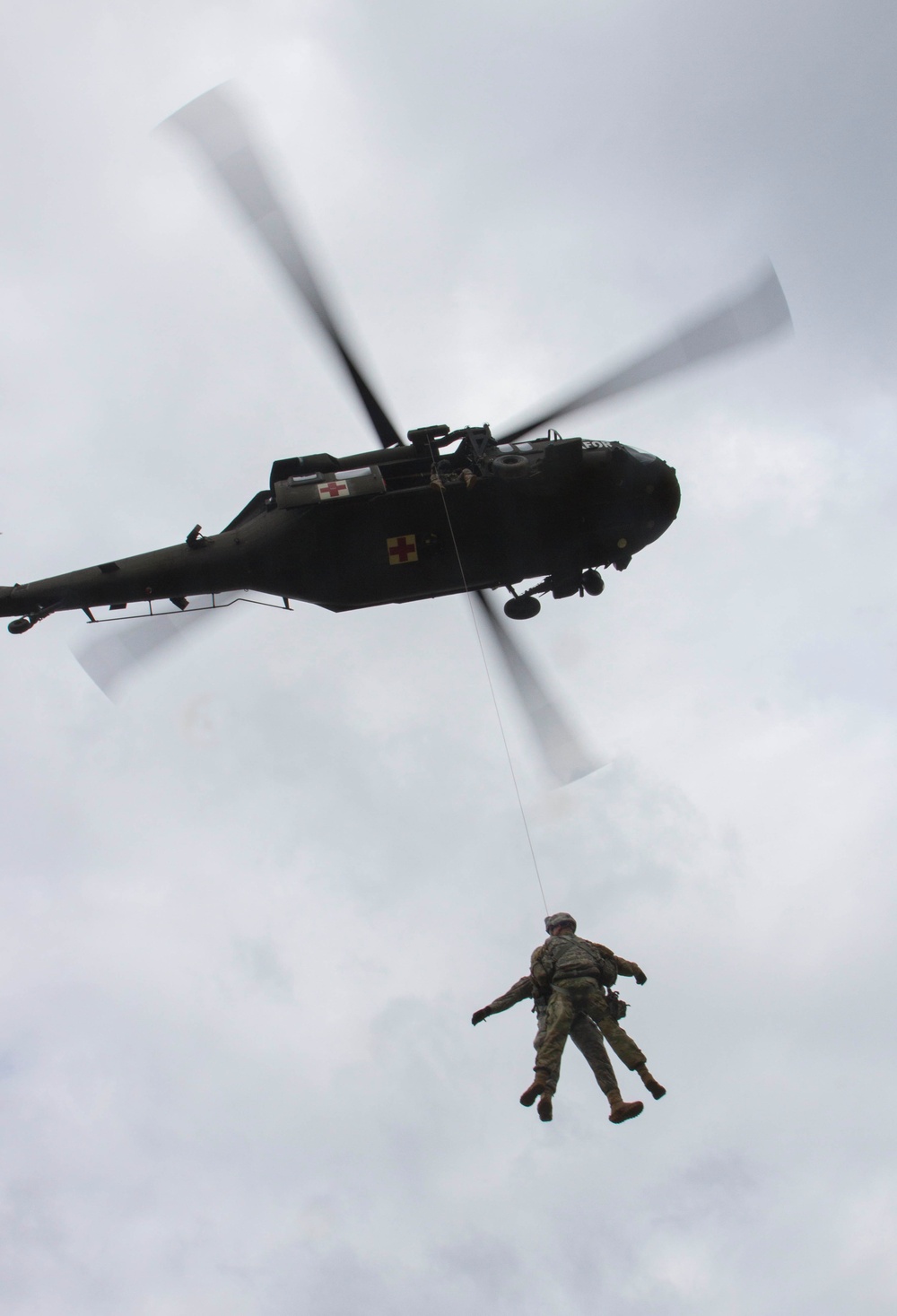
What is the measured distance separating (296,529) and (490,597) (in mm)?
2625

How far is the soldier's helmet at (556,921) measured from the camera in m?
10.7

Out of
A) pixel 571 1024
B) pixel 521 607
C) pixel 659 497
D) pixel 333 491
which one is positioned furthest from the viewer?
pixel 521 607

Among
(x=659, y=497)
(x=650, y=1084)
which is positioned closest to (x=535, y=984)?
(x=650, y=1084)

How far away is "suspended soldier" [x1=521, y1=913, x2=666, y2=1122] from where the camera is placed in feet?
30.2

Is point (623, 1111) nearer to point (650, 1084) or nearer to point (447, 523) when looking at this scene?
point (650, 1084)

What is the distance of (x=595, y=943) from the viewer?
412 inches

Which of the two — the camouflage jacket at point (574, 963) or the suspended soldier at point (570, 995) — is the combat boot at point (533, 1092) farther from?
the camouflage jacket at point (574, 963)

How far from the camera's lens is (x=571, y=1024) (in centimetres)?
978

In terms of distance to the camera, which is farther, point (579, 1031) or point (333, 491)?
point (333, 491)

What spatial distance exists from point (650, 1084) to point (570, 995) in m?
1.15

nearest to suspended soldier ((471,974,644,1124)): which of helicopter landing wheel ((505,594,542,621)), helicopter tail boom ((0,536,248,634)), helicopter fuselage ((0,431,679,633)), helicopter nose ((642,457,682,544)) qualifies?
helicopter landing wheel ((505,594,542,621))

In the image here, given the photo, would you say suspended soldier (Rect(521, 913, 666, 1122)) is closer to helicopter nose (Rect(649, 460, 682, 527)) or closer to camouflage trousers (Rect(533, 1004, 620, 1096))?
camouflage trousers (Rect(533, 1004, 620, 1096))

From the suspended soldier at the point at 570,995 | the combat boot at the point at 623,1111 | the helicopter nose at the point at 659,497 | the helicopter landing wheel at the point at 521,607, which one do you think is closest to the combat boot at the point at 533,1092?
the suspended soldier at the point at 570,995

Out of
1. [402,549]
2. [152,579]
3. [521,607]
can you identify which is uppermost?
[152,579]
